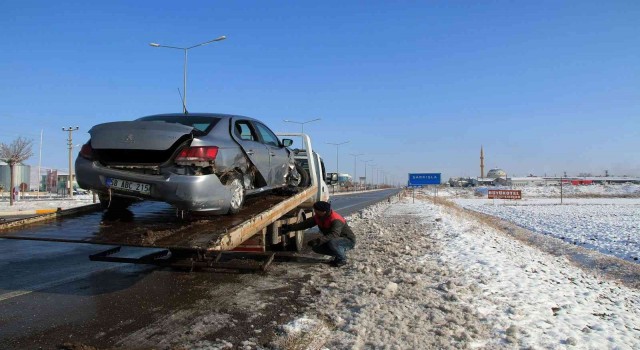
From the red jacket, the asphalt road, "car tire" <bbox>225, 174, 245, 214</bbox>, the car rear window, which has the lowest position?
the asphalt road

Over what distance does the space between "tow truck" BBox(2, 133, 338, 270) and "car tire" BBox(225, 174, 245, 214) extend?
0.10 m

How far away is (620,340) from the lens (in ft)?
14.4

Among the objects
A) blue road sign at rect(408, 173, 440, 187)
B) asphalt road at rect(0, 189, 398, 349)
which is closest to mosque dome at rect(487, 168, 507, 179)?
blue road sign at rect(408, 173, 440, 187)

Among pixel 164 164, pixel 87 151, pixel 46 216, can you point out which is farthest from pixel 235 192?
pixel 46 216

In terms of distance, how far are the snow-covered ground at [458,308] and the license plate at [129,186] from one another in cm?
235

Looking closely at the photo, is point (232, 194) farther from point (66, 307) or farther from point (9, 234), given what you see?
point (9, 234)

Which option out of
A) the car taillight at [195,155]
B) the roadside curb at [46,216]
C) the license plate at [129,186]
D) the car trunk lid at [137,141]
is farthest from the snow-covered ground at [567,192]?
the license plate at [129,186]

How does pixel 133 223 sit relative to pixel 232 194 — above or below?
below

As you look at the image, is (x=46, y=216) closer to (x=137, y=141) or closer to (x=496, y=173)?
(x=137, y=141)

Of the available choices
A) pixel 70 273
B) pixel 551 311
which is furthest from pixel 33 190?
pixel 551 311

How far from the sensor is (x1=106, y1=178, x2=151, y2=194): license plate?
546 centimetres

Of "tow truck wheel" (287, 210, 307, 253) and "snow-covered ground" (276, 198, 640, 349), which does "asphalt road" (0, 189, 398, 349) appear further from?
"tow truck wheel" (287, 210, 307, 253)

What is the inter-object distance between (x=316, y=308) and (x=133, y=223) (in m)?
2.71

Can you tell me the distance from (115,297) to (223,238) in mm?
1837
